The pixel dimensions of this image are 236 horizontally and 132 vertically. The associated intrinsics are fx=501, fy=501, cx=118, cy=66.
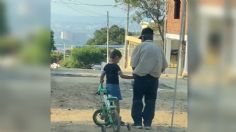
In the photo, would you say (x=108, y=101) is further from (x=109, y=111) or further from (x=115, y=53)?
(x=115, y=53)

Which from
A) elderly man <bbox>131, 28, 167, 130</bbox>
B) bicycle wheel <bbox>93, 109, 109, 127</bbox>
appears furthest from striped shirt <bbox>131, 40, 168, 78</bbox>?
bicycle wheel <bbox>93, 109, 109, 127</bbox>

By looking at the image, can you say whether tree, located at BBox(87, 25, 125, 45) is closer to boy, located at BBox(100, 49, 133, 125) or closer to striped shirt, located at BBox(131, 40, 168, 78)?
boy, located at BBox(100, 49, 133, 125)

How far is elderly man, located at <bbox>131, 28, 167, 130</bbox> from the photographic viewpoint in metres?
4.96

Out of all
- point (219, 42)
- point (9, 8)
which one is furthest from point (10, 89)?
point (219, 42)

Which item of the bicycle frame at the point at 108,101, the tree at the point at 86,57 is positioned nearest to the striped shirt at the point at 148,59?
the bicycle frame at the point at 108,101

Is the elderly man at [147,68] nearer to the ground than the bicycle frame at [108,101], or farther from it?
farther from it

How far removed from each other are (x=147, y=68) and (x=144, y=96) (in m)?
0.36

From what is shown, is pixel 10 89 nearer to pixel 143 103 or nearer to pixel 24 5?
pixel 24 5

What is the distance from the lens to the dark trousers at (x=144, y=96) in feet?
16.6

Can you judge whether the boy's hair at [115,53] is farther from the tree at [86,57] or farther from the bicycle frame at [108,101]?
the tree at [86,57]

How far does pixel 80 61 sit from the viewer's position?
904 inches

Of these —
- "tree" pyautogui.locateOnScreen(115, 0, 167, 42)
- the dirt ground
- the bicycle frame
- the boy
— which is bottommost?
the dirt ground

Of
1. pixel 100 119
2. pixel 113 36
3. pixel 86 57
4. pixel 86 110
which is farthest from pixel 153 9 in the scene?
pixel 100 119

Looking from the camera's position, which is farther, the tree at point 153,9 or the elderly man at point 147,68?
the tree at point 153,9
